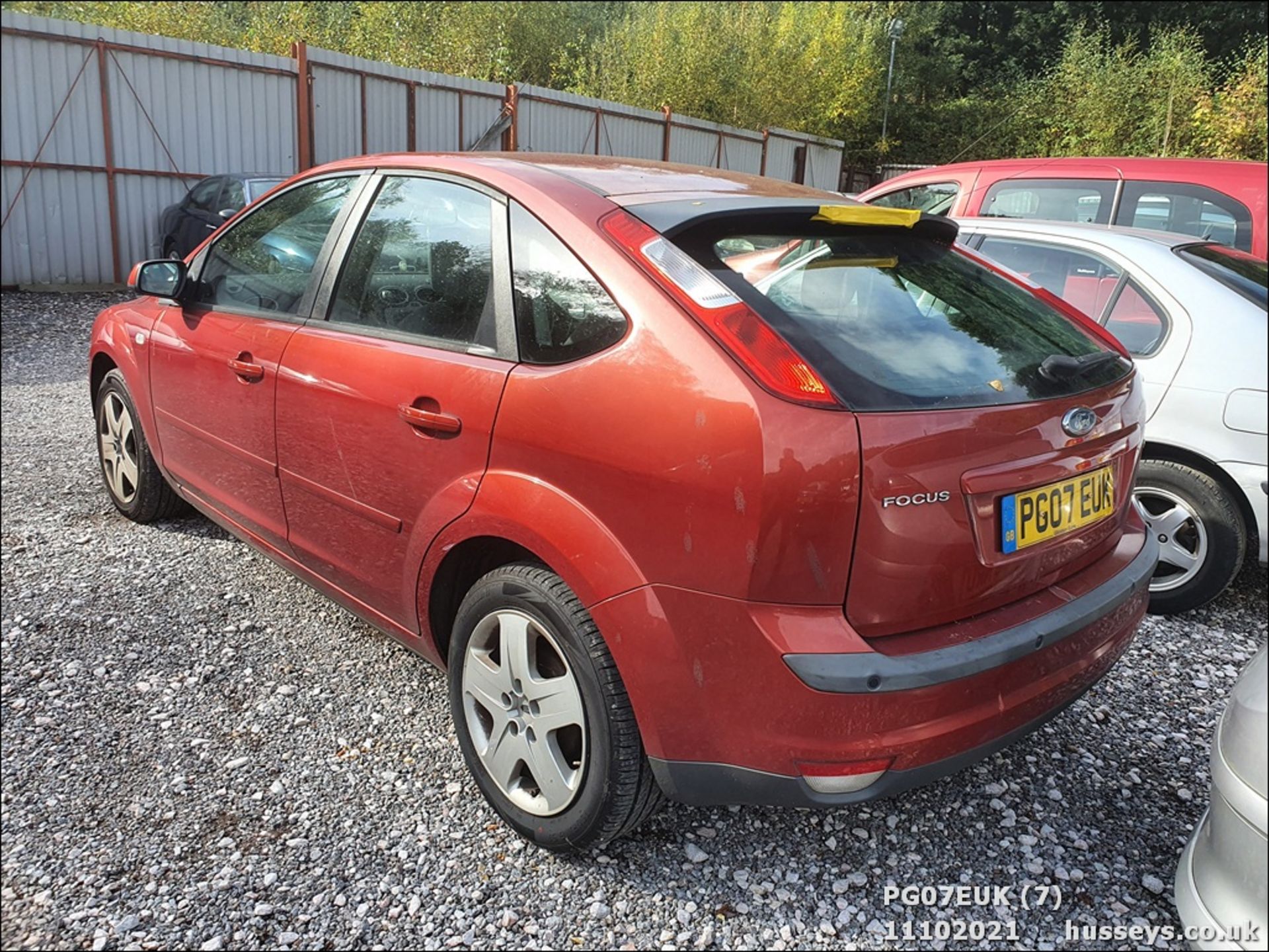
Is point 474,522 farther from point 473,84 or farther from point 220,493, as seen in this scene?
point 473,84

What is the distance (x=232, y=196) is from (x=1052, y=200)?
28.7 feet

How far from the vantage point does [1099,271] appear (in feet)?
13.1

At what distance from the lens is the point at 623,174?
254 cm

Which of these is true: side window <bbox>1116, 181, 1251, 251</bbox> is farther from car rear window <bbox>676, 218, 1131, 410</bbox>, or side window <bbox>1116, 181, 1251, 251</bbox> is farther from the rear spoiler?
the rear spoiler

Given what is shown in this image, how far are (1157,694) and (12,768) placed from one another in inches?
139

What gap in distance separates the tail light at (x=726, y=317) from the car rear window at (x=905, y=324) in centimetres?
4

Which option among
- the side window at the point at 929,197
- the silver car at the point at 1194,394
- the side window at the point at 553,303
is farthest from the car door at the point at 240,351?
the side window at the point at 929,197

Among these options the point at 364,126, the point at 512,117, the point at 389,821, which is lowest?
the point at 389,821

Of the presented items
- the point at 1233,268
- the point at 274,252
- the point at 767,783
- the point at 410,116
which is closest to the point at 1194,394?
the point at 1233,268

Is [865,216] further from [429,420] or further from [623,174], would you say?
[429,420]

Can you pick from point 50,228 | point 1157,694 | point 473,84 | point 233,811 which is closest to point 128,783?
point 233,811

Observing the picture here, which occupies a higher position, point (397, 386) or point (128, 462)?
point (397, 386)

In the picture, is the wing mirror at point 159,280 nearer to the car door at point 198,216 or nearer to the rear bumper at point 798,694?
the rear bumper at point 798,694

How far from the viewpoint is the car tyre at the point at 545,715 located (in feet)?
6.73
